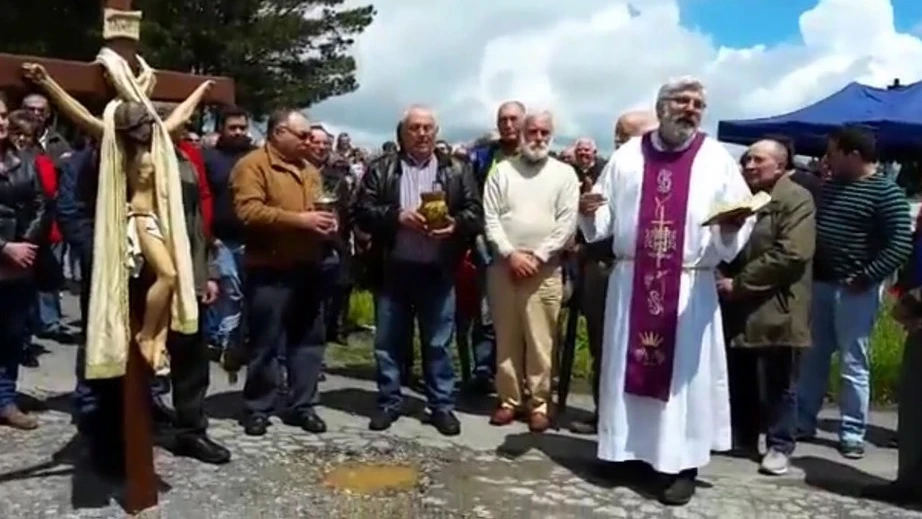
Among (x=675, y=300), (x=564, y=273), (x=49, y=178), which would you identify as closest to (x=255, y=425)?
(x=564, y=273)

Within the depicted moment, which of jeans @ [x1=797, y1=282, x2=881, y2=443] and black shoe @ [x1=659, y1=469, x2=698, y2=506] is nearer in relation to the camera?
black shoe @ [x1=659, y1=469, x2=698, y2=506]

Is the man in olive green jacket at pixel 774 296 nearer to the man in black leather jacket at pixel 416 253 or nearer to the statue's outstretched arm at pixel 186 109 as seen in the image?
the man in black leather jacket at pixel 416 253

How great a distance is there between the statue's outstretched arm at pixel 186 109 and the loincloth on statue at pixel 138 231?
1.35ft

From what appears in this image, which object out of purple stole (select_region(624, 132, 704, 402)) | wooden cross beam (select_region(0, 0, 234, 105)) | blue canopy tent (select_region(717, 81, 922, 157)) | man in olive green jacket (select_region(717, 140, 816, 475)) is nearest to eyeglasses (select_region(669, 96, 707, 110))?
purple stole (select_region(624, 132, 704, 402))

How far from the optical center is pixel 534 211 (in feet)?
24.0

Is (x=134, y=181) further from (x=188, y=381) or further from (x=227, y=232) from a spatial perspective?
(x=227, y=232)

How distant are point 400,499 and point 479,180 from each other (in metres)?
2.86

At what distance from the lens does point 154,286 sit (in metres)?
5.50

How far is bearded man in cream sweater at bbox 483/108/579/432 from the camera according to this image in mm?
7301

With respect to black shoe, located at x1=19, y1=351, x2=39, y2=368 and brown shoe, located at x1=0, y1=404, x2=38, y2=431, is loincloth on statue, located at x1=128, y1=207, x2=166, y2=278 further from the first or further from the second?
black shoe, located at x1=19, y1=351, x2=39, y2=368

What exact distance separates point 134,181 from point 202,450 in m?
1.61

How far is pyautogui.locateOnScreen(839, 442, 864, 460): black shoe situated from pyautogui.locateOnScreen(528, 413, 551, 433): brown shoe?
1771 mm

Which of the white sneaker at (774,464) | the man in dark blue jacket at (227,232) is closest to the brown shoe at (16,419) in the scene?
the man in dark blue jacket at (227,232)

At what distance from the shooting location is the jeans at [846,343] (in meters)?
7.10
